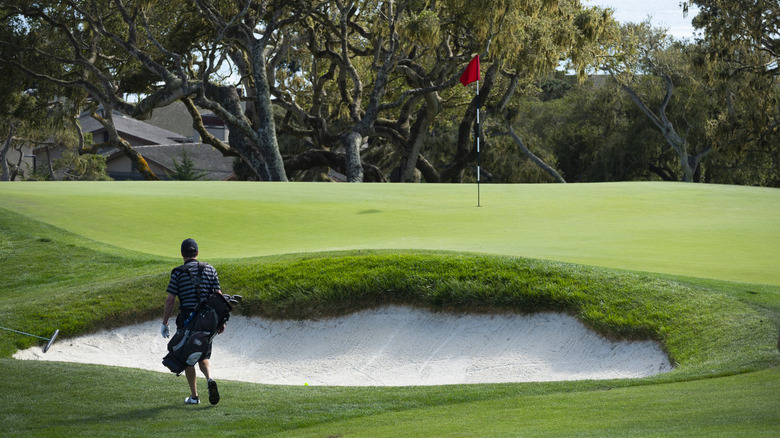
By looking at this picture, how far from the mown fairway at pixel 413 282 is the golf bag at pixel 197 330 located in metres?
0.48

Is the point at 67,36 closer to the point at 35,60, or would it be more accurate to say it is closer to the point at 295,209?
the point at 35,60

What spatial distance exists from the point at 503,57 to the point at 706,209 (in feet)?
58.6

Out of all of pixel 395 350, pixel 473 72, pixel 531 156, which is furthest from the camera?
pixel 531 156

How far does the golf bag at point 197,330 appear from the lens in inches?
301

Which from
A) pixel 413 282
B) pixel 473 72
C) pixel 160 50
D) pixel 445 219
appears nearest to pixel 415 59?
pixel 160 50

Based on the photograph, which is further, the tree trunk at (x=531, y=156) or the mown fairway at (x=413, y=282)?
the tree trunk at (x=531, y=156)

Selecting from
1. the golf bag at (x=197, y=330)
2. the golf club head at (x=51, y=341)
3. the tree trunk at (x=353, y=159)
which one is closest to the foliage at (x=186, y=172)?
the tree trunk at (x=353, y=159)

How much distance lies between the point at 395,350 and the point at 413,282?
1267mm

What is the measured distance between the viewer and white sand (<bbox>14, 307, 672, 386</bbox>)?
410 inches

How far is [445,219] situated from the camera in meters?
18.1

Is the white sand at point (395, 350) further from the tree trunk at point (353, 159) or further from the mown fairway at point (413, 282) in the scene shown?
the tree trunk at point (353, 159)

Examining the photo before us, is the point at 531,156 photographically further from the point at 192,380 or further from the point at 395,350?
the point at 192,380

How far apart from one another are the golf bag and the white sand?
338 centimetres

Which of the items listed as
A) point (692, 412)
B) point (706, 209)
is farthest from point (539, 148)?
point (692, 412)
